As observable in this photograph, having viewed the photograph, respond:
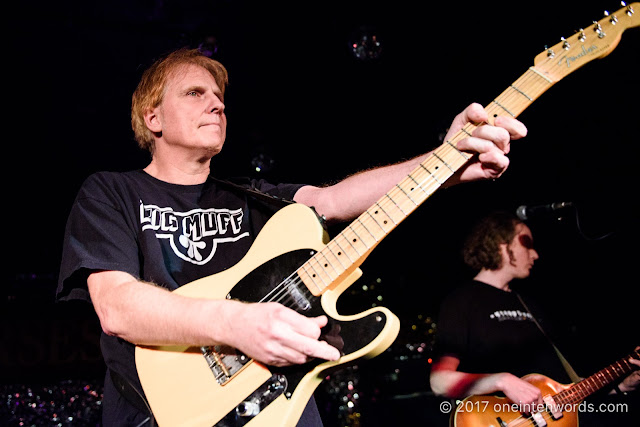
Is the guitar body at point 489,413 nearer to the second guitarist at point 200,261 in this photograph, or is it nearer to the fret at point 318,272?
the second guitarist at point 200,261

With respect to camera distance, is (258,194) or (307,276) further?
(258,194)

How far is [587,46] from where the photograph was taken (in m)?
1.71

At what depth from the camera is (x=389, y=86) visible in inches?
219

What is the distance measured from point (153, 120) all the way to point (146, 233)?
2.94 ft

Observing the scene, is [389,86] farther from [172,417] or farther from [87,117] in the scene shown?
[172,417]

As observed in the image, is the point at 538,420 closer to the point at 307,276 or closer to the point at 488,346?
the point at 488,346

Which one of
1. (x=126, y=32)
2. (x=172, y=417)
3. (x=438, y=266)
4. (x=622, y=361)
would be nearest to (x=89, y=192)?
(x=172, y=417)

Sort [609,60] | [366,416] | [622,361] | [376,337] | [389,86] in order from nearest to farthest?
1. [376,337]
2. [622,361]
3. [609,60]
4. [389,86]
5. [366,416]

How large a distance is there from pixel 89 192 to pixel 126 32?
365cm

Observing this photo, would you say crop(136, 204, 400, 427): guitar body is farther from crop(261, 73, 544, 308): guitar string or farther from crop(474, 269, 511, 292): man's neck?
crop(474, 269, 511, 292): man's neck

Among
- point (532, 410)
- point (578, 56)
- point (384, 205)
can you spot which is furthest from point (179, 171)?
point (532, 410)

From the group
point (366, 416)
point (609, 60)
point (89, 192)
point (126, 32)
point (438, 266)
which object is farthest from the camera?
point (438, 266)

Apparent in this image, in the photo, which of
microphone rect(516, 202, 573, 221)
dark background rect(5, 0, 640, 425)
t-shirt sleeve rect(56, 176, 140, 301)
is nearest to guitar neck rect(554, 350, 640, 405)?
dark background rect(5, 0, 640, 425)

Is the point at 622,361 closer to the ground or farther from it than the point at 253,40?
closer to the ground
